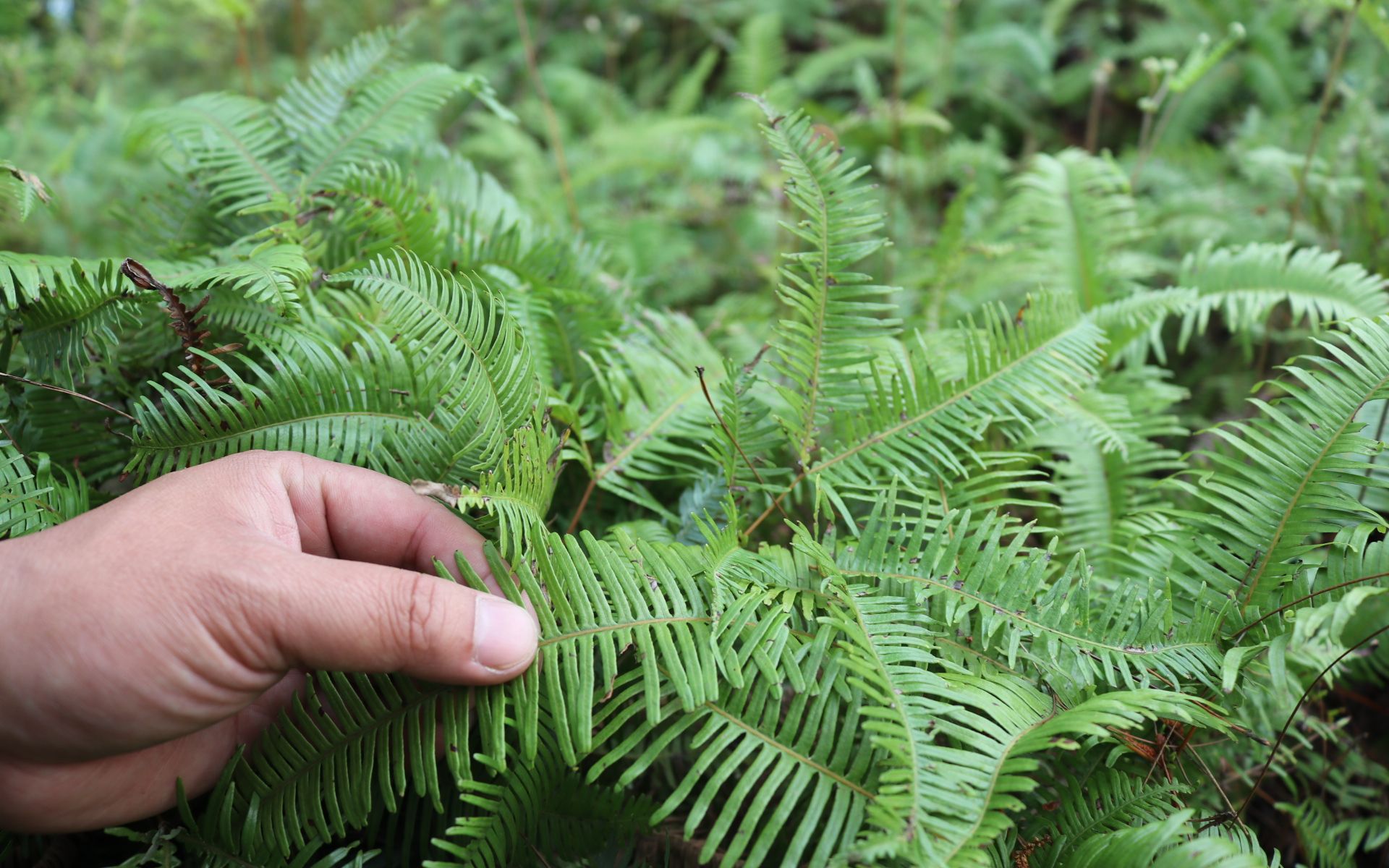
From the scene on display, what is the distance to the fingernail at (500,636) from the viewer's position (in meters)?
1.08

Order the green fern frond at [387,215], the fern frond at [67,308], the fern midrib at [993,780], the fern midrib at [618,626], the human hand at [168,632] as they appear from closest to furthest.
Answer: the fern midrib at [993,780], the human hand at [168,632], the fern midrib at [618,626], the fern frond at [67,308], the green fern frond at [387,215]

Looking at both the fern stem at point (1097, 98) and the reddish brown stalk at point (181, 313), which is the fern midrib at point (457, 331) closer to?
the reddish brown stalk at point (181, 313)

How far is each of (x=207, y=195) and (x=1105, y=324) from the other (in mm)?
2202

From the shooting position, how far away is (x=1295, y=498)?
1.30 m

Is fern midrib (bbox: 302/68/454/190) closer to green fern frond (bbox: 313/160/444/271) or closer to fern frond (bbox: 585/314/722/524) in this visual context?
green fern frond (bbox: 313/160/444/271)

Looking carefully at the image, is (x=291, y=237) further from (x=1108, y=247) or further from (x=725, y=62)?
(x=725, y=62)

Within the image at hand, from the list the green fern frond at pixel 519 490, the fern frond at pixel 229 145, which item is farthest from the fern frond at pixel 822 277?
the fern frond at pixel 229 145

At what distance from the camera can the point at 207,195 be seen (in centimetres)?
198

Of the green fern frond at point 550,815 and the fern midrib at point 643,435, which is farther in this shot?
the fern midrib at point 643,435

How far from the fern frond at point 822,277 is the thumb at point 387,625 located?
642 millimetres

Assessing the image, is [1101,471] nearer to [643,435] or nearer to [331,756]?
[643,435]

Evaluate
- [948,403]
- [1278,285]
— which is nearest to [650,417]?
[948,403]

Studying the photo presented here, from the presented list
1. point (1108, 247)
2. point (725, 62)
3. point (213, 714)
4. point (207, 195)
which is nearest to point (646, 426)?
point (213, 714)

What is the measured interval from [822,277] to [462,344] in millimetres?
628
